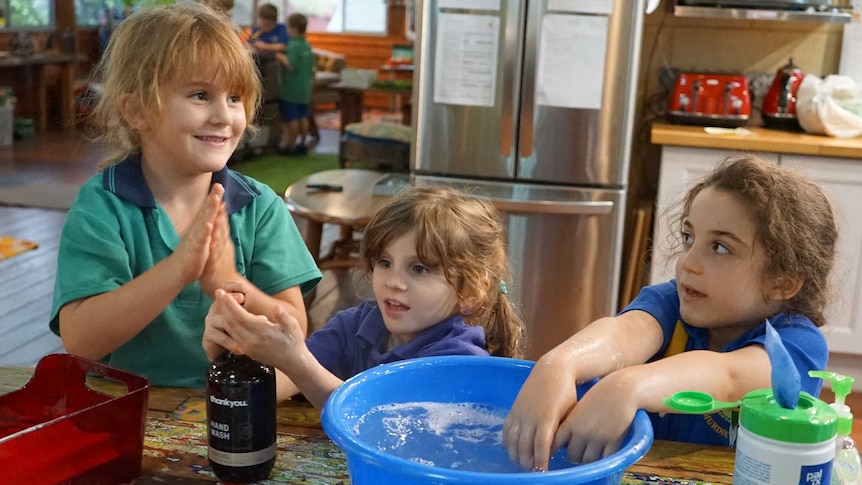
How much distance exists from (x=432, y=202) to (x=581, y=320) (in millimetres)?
2093

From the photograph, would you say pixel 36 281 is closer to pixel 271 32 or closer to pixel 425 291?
pixel 425 291

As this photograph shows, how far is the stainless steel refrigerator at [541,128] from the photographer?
3113mm

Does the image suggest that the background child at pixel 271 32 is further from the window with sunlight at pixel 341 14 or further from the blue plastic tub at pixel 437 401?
the blue plastic tub at pixel 437 401

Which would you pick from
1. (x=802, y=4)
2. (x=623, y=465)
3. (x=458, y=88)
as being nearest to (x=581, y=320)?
(x=458, y=88)

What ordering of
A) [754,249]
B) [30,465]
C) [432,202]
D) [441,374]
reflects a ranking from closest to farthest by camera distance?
[30,465]
[441,374]
[754,249]
[432,202]

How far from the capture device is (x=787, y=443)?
2.30ft

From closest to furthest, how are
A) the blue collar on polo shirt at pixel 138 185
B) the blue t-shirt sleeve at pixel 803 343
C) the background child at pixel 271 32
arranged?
the blue t-shirt sleeve at pixel 803 343 < the blue collar on polo shirt at pixel 138 185 < the background child at pixel 271 32

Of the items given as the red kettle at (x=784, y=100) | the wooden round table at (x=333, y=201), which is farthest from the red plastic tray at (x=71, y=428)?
the red kettle at (x=784, y=100)

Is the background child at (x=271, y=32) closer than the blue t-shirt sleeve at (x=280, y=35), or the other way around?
the background child at (x=271, y=32)

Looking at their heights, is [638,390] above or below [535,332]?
above

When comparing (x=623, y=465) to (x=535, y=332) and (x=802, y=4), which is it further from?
(x=802, y=4)

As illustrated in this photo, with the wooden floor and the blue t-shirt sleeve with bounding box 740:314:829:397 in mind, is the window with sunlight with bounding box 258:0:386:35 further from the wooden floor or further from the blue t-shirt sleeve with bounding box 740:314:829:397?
the blue t-shirt sleeve with bounding box 740:314:829:397

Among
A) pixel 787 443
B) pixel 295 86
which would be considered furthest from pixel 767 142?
pixel 295 86

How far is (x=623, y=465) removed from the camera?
0.73 meters
